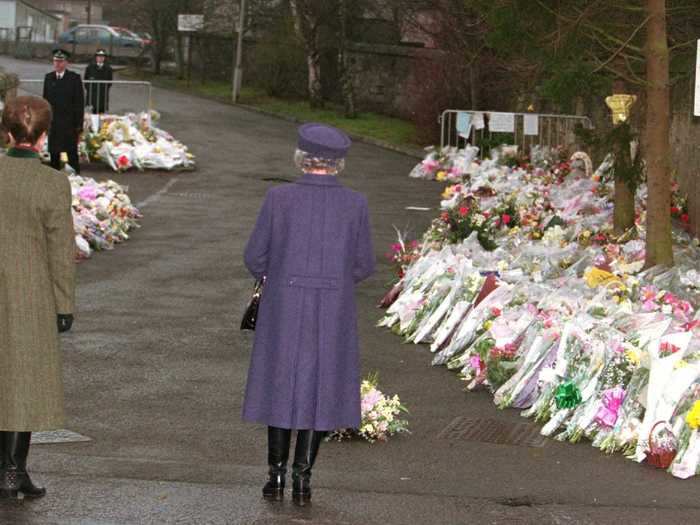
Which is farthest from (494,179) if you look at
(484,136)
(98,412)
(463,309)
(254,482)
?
A: (254,482)

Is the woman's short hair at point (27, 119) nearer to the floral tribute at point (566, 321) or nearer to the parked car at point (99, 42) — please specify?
the floral tribute at point (566, 321)

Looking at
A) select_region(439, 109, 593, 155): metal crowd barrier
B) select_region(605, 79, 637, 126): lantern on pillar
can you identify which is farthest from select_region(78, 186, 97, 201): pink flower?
select_region(439, 109, 593, 155): metal crowd barrier

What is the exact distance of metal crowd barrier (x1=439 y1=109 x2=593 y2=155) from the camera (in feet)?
84.0

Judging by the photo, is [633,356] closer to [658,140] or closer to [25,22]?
[658,140]

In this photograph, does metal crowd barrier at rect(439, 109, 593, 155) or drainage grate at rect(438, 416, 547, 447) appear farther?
metal crowd barrier at rect(439, 109, 593, 155)

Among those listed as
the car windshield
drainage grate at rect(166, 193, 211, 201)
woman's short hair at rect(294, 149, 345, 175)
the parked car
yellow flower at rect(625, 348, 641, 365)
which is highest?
the car windshield

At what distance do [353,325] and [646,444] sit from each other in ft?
6.74

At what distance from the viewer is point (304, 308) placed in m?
7.27

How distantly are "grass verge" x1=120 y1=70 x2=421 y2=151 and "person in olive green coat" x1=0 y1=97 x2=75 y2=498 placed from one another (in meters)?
27.5

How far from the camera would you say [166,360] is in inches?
445

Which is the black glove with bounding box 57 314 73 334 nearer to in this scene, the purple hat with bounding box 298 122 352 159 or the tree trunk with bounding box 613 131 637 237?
the purple hat with bounding box 298 122 352 159

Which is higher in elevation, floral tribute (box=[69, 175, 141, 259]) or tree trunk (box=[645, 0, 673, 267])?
tree trunk (box=[645, 0, 673, 267])

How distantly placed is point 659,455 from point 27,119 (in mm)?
3637

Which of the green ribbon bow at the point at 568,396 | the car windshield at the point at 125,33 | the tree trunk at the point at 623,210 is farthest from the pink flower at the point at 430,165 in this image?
the car windshield at the point at 125,33
